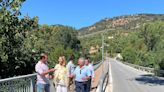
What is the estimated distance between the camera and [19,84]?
1210 cm

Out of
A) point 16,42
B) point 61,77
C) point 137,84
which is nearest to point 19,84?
point 61,77

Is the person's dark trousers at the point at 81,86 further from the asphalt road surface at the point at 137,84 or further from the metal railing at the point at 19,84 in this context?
the asphalt road surface at the point at 137,84

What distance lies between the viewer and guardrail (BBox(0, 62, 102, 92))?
35.2 feet

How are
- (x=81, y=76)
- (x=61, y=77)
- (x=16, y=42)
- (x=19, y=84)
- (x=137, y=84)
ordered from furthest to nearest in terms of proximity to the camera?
1. (x=137, y=84)
2. (x=16, y=42)
3. (x=81, y=76)
4. (x=61, y=77)
5. (x=19, y=84)

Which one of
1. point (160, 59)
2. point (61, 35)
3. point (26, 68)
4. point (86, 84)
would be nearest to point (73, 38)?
point (61, 35)

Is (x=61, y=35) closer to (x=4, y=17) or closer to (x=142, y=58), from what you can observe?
(x=142, y=58)

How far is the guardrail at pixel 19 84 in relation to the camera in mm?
10719

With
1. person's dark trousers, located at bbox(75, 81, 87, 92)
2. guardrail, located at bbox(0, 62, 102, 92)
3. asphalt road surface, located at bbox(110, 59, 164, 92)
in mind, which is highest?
guardrail, located at bbox(0, 62, 102, 92)

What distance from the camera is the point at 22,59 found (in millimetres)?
23422

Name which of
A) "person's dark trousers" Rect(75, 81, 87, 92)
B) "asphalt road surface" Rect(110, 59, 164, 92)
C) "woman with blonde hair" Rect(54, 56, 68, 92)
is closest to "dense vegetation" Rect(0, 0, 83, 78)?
"asphalt road surface" Rect(110, 59, 164, 92)

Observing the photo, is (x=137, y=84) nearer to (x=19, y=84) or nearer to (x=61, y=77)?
(x=61, y=77)

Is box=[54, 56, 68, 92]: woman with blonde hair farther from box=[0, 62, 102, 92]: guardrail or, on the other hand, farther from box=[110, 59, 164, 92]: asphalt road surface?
box=[110, 59, 164, 92]: asphalt road surface

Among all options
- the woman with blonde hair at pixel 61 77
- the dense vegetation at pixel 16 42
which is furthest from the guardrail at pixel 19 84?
the dense vegetation at pixel 16 42

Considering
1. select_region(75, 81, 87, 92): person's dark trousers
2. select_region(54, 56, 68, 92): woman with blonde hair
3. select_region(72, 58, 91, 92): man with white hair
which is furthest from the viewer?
select_region(75, 81, 87, 92): person's dark trousers
